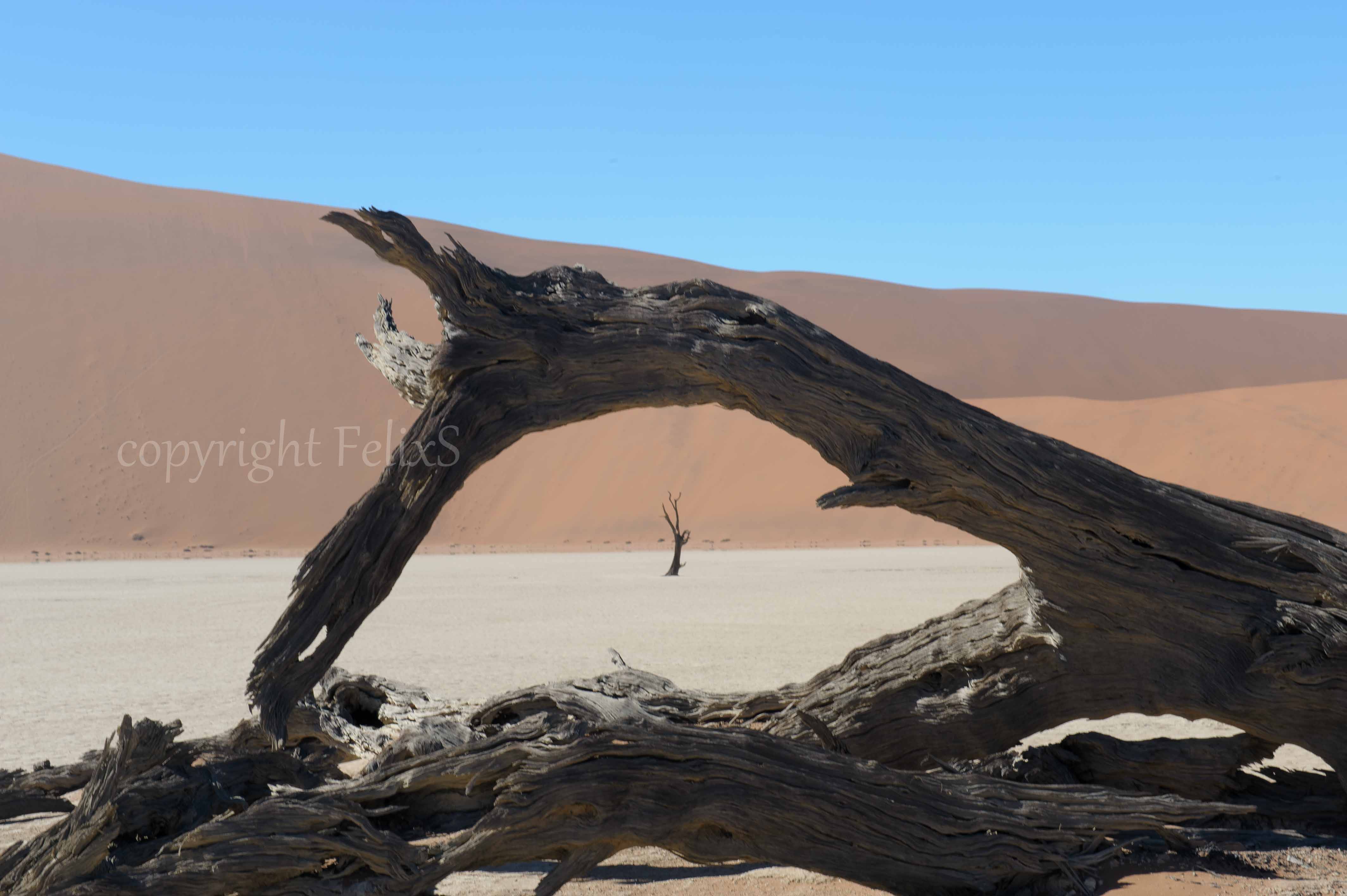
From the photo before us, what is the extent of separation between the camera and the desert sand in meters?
4.78

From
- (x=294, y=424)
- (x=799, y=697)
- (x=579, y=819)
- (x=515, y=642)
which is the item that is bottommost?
(x=515, y=642)

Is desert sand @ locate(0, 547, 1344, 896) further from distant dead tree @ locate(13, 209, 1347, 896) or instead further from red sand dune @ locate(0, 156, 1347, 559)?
red sand dune @ locate(0, 156, 1347, 559)

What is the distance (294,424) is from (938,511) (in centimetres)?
5903

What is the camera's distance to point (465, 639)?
1544 cm

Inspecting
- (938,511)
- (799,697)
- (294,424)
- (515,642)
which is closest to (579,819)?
(799,697)

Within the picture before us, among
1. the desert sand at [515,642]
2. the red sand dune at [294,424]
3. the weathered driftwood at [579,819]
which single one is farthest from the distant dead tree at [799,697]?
the red sand dune at [294,424]

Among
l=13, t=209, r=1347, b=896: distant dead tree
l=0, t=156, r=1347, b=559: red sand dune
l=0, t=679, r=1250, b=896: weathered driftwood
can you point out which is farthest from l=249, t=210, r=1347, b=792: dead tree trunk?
l=0, t=156, r=1347, b=559: red sand dune

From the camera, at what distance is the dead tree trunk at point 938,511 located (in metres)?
4.27

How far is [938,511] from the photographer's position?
4547 millimetres

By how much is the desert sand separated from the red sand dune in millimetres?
18978

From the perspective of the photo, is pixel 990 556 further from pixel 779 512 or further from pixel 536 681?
pixel 536 681

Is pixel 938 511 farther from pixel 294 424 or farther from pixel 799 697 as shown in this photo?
pixel 294 424

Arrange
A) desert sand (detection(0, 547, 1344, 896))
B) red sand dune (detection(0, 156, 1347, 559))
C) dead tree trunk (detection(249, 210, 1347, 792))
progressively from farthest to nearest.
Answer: red sand dune (detection(0, 156, 1347, 559)) < desert sand (detection(0, 547, 1344, 896)) < dead tree trunk (detection(249, 210, 1347, 792))

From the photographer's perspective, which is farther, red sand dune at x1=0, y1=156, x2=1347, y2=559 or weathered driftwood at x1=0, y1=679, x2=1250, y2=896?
red sand dune at x1=0, y1=156, x2=1347, y2=559
